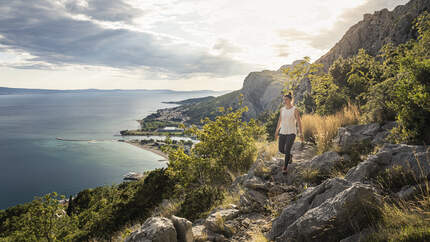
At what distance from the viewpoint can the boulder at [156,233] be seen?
4633 mm

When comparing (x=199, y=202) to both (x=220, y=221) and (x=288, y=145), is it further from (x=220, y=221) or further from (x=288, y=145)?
(x=288, y=145)

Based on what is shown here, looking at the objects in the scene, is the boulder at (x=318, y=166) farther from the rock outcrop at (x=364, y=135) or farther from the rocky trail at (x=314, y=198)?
the rock outcrop at (x=364, y=135)

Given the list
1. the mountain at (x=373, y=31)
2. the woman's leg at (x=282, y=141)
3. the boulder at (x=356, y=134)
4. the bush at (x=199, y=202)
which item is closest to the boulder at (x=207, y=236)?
the bush at (x=199, y=202)

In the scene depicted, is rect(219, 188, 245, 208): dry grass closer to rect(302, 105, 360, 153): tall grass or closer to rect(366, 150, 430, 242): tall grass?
rect(302, 105, 360, 153): tall grass

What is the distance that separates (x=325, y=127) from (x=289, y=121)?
270 cm

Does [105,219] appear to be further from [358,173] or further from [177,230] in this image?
[358,173]

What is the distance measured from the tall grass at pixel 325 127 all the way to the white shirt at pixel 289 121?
1.66 m

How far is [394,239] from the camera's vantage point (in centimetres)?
271

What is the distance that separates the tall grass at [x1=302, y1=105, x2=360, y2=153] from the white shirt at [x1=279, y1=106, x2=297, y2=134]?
1.66 meters

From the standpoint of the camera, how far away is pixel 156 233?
15.2 feet

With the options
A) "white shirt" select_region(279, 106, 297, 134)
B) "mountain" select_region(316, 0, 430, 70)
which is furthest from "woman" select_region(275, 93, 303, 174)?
"mountain" select_region(316, 0, 430, 70)

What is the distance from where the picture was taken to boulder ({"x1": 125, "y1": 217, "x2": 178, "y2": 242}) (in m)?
4.63

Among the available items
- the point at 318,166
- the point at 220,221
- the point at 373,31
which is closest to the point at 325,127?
the point at 318,166

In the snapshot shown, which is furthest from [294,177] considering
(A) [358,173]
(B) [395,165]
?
(B) [395,165]
